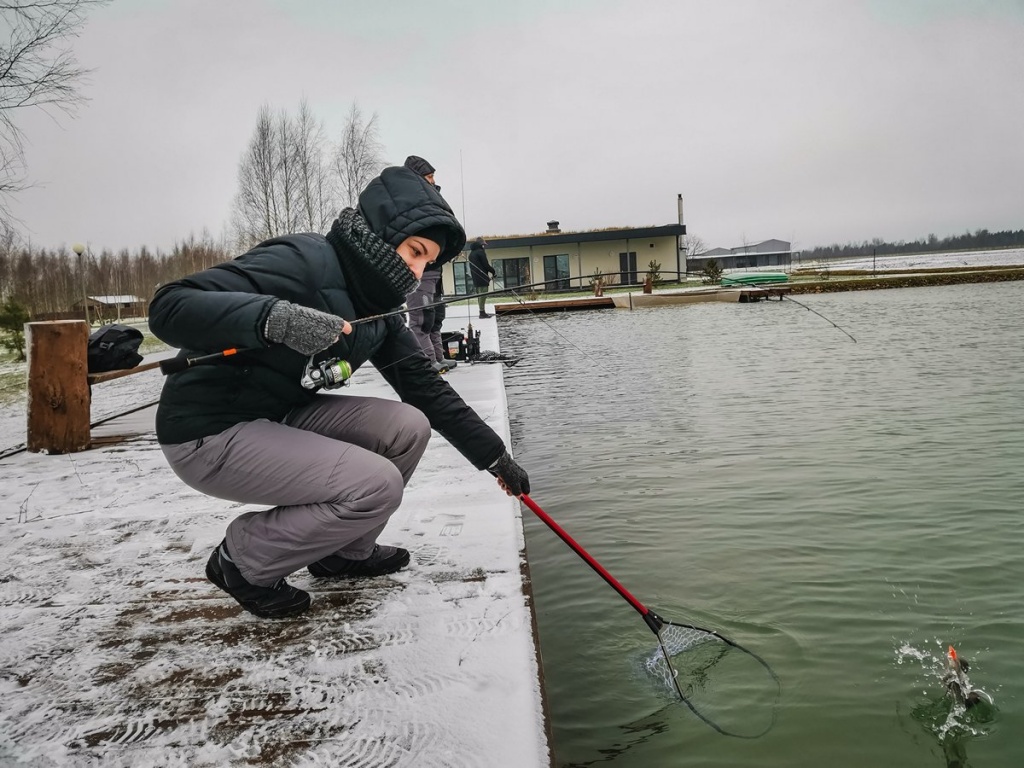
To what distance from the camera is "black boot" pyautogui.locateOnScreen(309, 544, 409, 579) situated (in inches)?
110

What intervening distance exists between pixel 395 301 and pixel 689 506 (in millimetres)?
2786

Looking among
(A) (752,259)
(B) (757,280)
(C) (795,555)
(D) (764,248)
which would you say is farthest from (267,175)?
(D) (764,248)

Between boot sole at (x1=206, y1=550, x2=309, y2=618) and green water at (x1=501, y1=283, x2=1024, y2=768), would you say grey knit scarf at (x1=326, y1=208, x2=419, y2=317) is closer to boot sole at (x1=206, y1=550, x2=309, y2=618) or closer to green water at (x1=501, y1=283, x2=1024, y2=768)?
boot sole at (x1=206, y1=550, x2=309, y2=618)

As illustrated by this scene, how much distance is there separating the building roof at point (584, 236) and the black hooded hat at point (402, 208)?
3833cm

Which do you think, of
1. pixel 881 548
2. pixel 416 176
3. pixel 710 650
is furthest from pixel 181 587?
pixel 881 548

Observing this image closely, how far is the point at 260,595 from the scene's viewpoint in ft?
8.01

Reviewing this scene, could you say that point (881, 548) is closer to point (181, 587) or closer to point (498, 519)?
point (498, 519)

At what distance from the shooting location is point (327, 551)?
250 cm

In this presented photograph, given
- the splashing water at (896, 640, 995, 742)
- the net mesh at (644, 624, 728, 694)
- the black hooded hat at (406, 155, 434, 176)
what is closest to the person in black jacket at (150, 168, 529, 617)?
the net mesh at (644, 624, 728, 694)

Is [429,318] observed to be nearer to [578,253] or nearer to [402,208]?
[402,208]

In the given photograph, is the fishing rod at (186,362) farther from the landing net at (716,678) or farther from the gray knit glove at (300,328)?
the landing net at (716,678)

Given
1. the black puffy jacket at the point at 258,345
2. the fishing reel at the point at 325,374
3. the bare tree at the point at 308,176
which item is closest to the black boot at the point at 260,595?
the black puffy jacket at the point at 258,345

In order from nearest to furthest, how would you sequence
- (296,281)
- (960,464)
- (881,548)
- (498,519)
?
(296,281), (498,519), (881,548), (960,464)

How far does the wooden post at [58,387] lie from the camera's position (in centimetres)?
532
